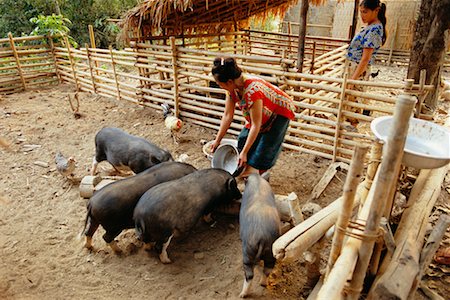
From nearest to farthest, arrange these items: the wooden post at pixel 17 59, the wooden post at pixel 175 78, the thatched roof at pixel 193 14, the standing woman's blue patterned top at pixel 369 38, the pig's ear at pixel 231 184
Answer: the pig's ear at pixel 231 184 → the standing woman's blue patterned top at pixel 369 38 → the wooden post at pixel 175 78 → the thatched roof at pixel 193 14 → the wooden post at pixel 17 59

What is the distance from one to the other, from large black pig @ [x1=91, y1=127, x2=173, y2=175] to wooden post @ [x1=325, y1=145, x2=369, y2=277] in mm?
2871

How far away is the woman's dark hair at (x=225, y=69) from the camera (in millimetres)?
3094

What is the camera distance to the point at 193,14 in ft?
26.8

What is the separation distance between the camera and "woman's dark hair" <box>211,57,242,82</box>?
3.09 meters

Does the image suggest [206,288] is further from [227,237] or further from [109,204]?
[109,204]

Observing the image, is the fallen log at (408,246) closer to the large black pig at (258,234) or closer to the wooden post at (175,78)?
the large black pig at (258,234)

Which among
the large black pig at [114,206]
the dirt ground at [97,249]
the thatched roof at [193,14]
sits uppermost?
the thatched roof at [193,14]

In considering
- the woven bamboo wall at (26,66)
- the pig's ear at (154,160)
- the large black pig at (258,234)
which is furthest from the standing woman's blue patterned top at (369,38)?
the woven bamboo wall at (26,66)

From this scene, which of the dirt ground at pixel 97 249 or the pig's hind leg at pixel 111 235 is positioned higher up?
the pig's hind leg at pixel 111 235

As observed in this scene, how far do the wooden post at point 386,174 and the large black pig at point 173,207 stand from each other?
1.74m

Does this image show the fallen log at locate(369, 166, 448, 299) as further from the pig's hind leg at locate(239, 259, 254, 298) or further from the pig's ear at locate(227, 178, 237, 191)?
the pig's ear at locate(227, 178, 237, 191)

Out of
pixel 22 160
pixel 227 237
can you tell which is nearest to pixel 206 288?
pixel 227 237

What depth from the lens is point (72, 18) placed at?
15.2 meters

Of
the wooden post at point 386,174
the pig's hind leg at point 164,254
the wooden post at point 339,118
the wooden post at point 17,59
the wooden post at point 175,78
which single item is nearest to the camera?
the wooden post at point 386,174
